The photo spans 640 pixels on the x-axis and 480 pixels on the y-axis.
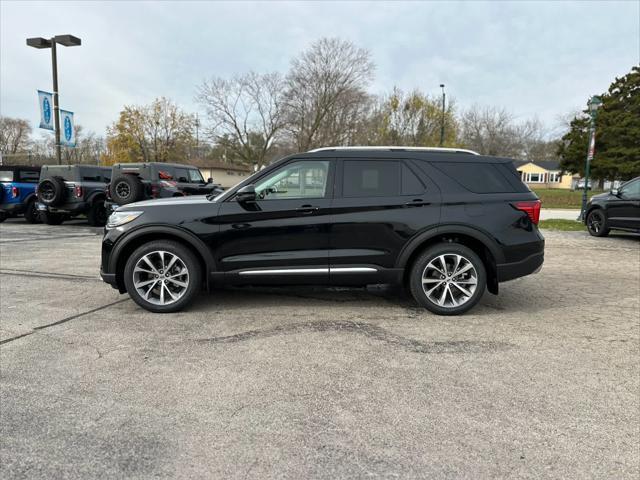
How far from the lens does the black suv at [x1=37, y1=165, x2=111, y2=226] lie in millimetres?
13164

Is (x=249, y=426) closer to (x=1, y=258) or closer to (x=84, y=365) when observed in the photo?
(x=84, y=365)

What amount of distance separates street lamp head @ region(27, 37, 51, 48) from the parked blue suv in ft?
14.6

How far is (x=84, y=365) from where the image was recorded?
3.43 meters

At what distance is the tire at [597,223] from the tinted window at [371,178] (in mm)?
9267

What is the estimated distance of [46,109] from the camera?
49.6ft

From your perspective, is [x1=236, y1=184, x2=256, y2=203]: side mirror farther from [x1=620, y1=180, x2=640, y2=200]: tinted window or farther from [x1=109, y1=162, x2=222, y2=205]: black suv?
[x1=620, y1=180, x2=640, y2=200]: tinted window

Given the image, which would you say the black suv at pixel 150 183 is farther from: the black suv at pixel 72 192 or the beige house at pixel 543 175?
the beige house at pixel 543 175

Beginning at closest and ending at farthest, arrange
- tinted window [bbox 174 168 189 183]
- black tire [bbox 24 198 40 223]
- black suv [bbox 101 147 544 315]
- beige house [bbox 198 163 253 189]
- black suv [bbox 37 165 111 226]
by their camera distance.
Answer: black suv [bbox 101 147 544 315], black suv [bbox 37 165 111 226], tinted window [bbox 174 168 189 183], black tire [bbox 24 198 40 223], beige house [bbox 198 163 253 189]

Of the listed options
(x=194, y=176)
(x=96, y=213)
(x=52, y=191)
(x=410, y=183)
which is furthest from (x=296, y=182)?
(x=52, y=191)

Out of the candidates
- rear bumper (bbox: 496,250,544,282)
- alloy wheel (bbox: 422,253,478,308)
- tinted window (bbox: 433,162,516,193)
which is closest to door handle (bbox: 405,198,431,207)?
tinted window (bbox: 433,162,516,193)

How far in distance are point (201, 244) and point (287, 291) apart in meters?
1.53

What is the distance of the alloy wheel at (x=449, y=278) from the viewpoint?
15.5 ft

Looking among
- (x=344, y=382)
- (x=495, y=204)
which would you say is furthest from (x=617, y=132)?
(x=344, y=382)

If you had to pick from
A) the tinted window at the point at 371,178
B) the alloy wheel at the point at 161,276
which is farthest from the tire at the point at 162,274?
the tinted window at the point at 371,178
